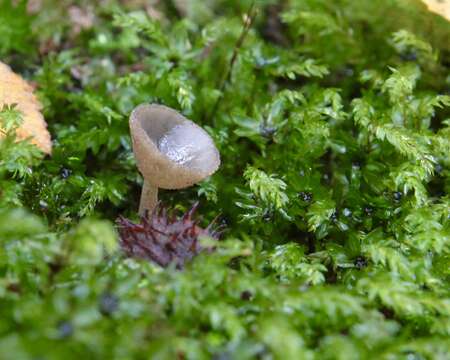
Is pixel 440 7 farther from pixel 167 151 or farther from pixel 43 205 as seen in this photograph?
pixel 43 205

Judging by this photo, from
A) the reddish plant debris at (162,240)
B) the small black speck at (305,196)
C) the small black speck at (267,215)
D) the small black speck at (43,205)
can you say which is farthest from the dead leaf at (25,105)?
the small black speck at (305,196)

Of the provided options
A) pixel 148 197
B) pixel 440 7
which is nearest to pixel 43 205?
pixel 148 197

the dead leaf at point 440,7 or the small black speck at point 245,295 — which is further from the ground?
the dead leaf at point 440,7

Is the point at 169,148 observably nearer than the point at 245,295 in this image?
No

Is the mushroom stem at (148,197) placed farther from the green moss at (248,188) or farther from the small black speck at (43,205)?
the small black speck at (43,205)

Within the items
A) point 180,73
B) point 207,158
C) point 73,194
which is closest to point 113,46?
point 180,73

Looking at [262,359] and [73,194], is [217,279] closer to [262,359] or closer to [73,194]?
[262,359]

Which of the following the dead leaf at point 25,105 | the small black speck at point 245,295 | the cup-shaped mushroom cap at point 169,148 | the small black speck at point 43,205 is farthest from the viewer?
the dead leaf at point 25,105
